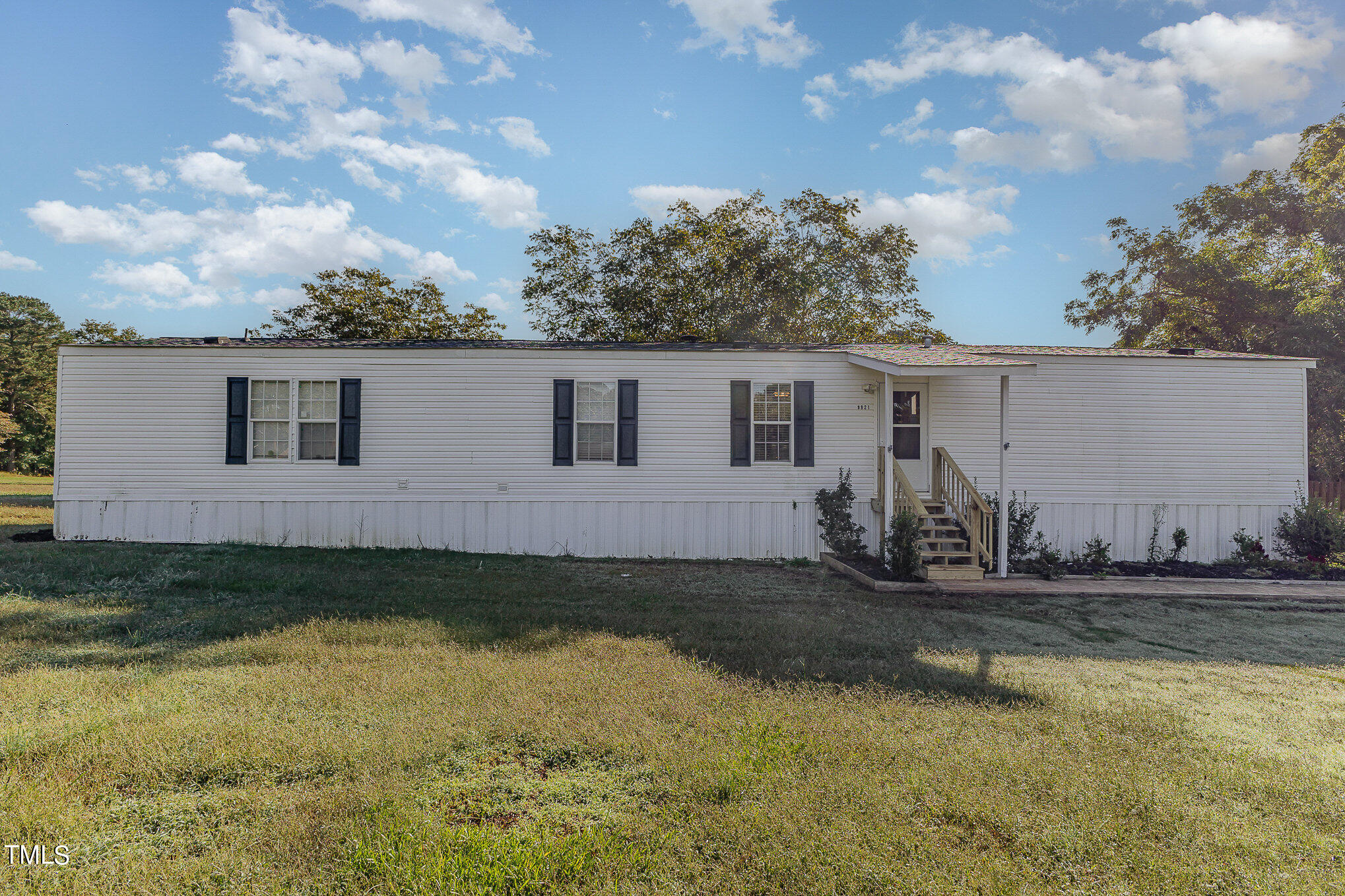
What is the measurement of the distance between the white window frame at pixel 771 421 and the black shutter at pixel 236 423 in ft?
26.2

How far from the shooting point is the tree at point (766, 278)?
71.8ft

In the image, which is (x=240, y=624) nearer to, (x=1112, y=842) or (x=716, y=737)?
(x=716, y=737)

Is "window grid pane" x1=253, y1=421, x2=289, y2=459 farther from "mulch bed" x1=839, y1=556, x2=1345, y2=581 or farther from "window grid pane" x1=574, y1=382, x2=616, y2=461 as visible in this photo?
"mulch bed" x1=839, y1=556, x2=1345, y2=581

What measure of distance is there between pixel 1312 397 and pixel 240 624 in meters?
22.6

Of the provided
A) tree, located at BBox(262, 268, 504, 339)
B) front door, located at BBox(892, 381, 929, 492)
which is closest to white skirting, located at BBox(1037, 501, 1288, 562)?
front door, located at BBox(892, 381, 929, 492)

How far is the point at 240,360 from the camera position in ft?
35.1

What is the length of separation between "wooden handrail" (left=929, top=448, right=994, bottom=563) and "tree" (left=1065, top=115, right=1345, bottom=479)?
1259cm

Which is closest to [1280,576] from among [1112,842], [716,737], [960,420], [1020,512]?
[1020,512]

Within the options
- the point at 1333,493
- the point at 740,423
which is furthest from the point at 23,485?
the point at 1333,493

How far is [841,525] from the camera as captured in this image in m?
10.6

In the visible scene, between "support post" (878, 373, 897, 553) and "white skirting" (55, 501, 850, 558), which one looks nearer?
"support post" (878, 373, 897, 553)

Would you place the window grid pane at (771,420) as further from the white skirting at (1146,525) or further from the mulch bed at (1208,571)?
the white skirting at (1146,525)

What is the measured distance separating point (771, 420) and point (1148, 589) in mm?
5535

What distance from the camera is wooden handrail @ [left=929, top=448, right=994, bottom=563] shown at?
9.24 m
